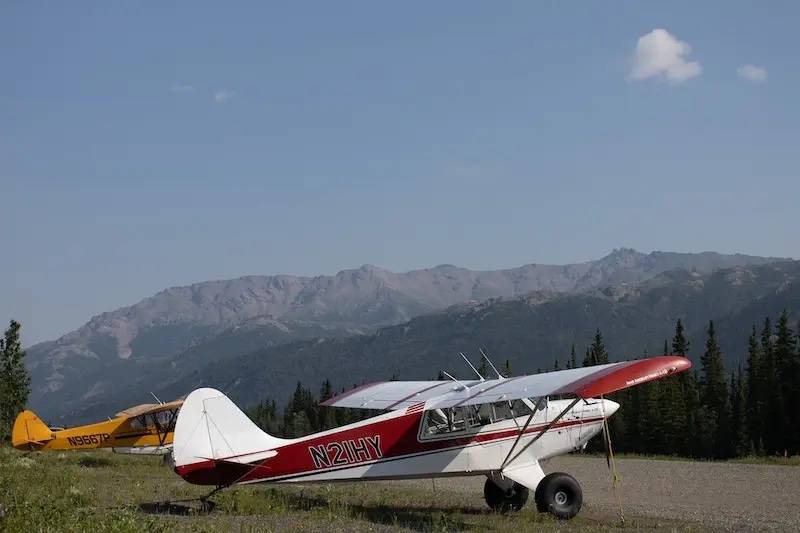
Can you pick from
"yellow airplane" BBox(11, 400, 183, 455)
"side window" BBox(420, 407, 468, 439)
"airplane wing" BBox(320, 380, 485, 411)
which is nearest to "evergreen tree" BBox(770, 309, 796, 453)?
"yellow airplane" BBox(11, 400, 183, 455)

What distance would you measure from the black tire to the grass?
27 cm

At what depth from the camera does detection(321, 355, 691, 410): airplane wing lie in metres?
12.4

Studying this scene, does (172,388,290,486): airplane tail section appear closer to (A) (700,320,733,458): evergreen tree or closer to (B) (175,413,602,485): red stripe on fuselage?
(B) (175,413,602,485): red stripe on fuselage

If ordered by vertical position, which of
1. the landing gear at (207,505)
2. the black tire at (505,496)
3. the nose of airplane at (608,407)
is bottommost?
the black tire at (505,496)

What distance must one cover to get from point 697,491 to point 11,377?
2086 inches

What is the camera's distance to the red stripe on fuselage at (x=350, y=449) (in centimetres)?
1374

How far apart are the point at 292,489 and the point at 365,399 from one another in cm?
259

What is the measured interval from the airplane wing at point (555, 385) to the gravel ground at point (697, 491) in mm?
2429

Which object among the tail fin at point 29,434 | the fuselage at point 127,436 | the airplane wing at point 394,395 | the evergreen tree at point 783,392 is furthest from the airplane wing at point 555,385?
the evergreen tree at point 783,392

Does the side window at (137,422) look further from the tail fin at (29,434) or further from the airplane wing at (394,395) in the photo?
the airplane wing at (394,395)

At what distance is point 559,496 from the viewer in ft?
44.7

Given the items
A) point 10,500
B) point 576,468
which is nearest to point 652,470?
point 576,468

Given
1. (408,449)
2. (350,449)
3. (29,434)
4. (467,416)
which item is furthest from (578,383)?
(29,434)

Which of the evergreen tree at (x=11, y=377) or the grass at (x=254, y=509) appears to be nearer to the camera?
the grass at (x=254, y=509)
